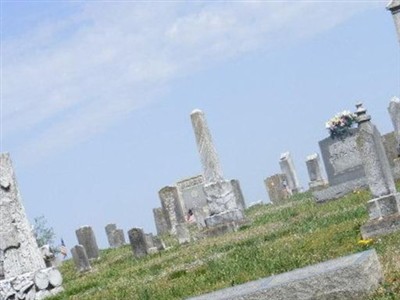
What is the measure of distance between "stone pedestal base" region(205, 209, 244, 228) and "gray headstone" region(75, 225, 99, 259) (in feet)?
21.0

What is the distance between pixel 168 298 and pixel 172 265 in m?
6.78

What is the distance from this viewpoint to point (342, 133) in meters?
33.0

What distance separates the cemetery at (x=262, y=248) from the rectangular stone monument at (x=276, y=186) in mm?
11977

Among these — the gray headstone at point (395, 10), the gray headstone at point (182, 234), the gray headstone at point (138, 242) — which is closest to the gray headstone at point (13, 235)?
the gray headstone at point (138, 242)

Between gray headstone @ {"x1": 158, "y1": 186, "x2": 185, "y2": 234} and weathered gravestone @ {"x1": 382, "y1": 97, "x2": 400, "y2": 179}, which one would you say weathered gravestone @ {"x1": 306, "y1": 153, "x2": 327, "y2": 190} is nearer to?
gray headstone @ {"x1": 158, "y1": 186, "x2": 185, "y2": 234}

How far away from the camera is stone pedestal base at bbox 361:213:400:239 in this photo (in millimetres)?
15750

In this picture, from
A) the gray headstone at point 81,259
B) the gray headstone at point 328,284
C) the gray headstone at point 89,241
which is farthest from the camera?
the gray headstone at point 89,241

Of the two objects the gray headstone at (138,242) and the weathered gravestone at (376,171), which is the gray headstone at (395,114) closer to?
the gray headstone at (138,242)

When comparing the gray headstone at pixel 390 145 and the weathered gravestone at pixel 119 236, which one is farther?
the weathered gravestone at pixel 119 236

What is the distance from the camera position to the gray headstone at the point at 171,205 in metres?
44.9

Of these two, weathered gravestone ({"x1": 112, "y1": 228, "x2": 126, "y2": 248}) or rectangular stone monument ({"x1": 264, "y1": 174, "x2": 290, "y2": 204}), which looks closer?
weathered gravestone ({"x1": 112, "y1": 228, "x2": 126, "y2": 248})

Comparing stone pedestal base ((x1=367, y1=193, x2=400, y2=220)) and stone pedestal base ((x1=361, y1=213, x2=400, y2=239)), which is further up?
stone pedestal base ((x1=367, y1=193, x2=400, y2=220))

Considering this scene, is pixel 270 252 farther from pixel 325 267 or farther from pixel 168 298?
pixel 325 267

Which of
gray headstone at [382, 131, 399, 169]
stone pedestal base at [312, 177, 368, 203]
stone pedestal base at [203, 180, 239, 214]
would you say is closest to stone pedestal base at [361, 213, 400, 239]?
stone pedestal base at [312, 177, 368, 203]
